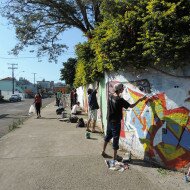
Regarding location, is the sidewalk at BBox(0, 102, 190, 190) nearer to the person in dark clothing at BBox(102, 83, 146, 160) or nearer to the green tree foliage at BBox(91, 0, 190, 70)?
the person in dark clothing at BBox(102, 83, 146, 160)

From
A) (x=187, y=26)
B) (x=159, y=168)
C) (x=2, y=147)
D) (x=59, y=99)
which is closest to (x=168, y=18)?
(x=187, y=26)

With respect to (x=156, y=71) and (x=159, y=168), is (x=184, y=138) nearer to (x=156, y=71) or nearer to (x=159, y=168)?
(x=159, y=168)

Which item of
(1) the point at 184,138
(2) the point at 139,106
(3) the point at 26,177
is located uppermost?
(2) the point at 139,106

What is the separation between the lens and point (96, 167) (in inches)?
321

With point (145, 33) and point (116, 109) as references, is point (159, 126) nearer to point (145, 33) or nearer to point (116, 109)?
point (116, 109)

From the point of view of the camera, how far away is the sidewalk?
693cm

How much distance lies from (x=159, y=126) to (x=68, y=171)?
203 centimetres

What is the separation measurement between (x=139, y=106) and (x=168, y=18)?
2407mm

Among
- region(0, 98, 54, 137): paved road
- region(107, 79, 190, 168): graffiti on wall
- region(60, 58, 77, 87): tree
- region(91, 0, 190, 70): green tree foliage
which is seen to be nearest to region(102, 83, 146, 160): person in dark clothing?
region(107, 79, 190, 168): graffiti on wall

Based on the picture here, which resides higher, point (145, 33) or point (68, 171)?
point (145, 33)

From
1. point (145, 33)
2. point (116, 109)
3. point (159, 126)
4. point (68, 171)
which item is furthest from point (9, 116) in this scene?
point (145, 33)

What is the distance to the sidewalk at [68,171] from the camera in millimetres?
6930

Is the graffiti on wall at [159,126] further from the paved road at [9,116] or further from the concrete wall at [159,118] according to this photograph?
the paved road at [9,116]

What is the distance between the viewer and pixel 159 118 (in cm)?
795
